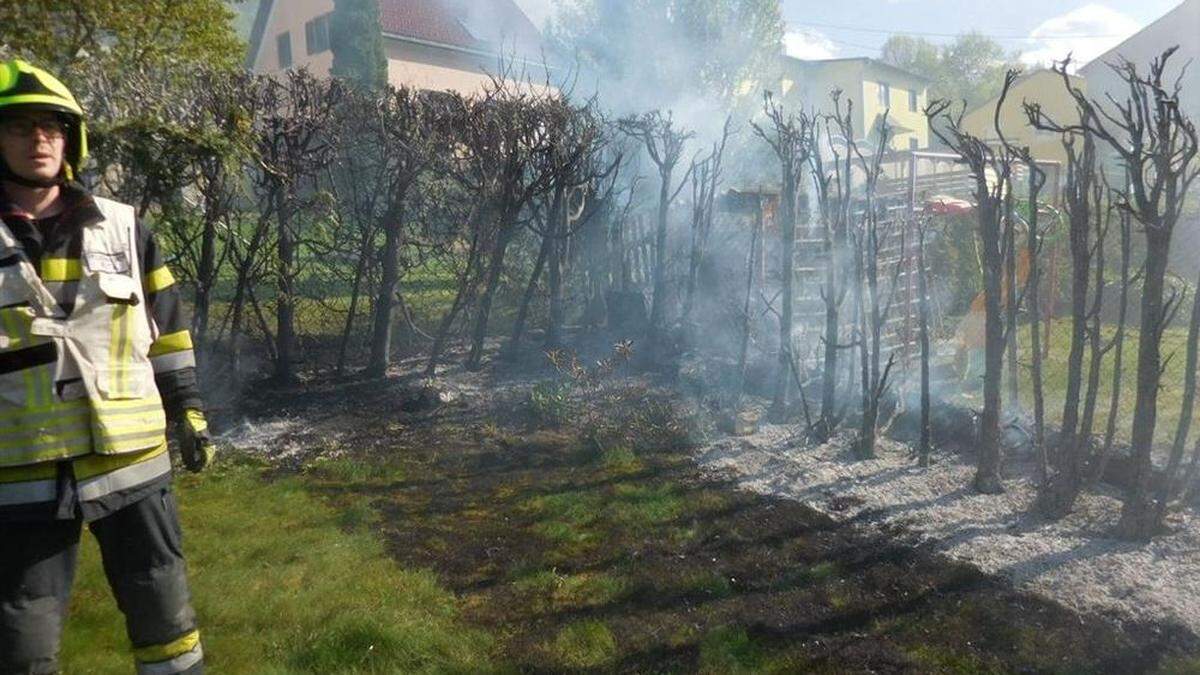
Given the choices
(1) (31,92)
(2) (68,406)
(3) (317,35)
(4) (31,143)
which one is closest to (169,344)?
(2) (68,406)

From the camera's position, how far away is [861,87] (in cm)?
3700

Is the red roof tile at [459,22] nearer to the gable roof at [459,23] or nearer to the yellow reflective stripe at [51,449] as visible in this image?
the gable roof at [459,23]

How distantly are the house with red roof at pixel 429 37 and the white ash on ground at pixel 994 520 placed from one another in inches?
751

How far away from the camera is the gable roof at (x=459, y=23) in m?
23.8

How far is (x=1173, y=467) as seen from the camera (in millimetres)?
4023

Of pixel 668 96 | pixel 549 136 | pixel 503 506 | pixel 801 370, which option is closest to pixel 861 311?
pixel 801 370

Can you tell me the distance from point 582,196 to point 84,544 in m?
5.98

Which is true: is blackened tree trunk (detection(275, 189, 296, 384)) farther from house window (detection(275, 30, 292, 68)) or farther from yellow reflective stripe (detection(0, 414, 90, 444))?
house window (detection(275, 30, 292, 68))

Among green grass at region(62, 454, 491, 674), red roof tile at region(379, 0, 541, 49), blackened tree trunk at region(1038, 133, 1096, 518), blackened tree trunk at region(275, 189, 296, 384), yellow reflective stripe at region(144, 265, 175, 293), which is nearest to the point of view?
yellow reflective stripe at region(144, 265, 175, 293)

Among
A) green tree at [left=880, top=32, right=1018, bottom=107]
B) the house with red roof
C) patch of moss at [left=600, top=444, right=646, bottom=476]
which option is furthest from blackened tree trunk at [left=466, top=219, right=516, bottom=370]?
green tree at [left=880, top=32, right=1018, bottom=107]

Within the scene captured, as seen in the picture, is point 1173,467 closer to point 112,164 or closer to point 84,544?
point 84,544

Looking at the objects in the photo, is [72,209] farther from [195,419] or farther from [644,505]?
[644,505]

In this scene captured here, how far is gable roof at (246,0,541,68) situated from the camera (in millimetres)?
23750

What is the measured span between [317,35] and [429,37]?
4.19 m
